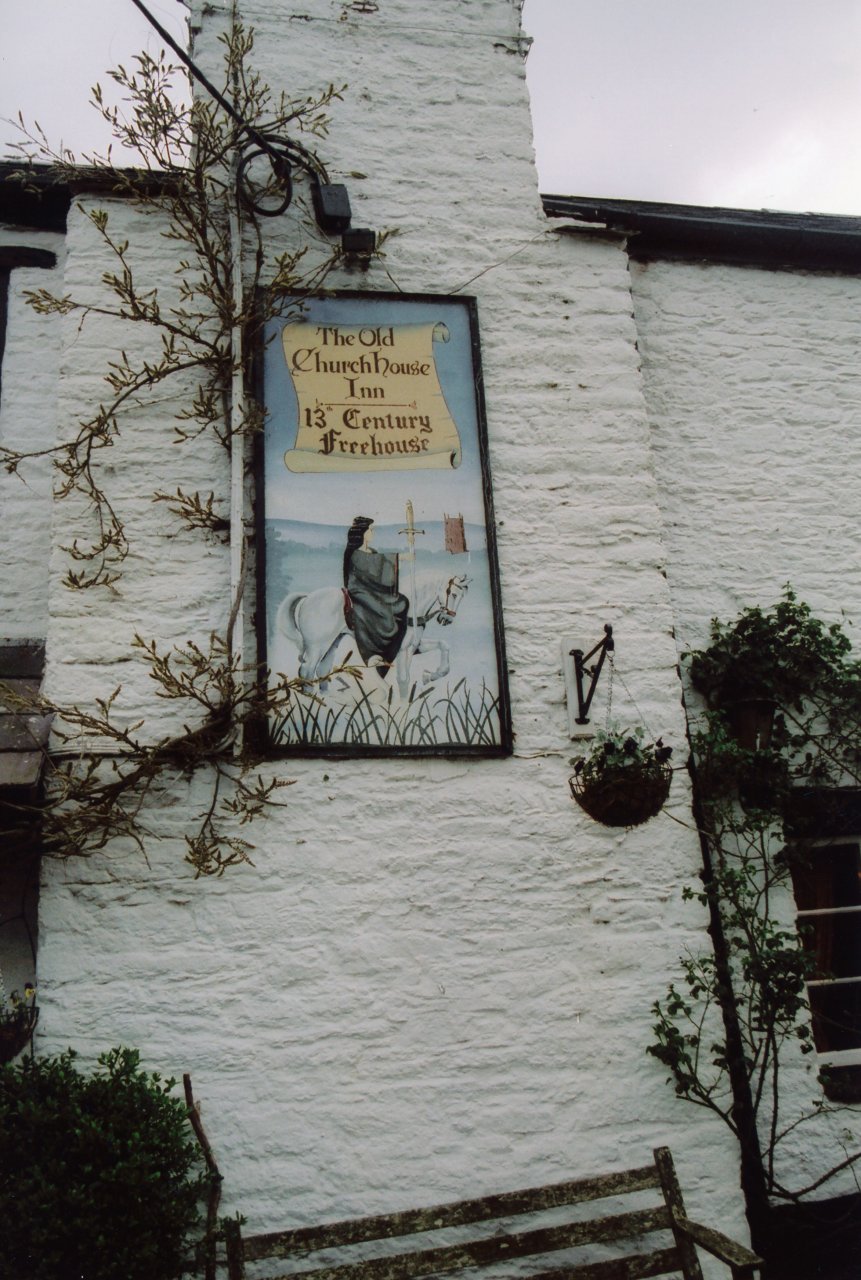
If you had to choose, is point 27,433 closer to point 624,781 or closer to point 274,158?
point 274,158

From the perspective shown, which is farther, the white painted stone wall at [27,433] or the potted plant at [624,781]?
the white painted stone wall at [27,433]

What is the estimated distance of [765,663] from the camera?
15.4 ft

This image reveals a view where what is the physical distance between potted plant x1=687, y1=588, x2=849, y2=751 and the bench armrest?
6.53 feet

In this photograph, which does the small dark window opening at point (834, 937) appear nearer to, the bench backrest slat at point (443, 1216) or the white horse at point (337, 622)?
the bench backrest slat at point (443, 1216)

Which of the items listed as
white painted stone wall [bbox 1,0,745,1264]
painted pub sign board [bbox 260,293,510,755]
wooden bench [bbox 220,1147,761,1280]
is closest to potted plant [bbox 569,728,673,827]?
white painted stone wall [bbox 1,0,745,1264]

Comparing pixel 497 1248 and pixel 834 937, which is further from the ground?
pixel 834 937

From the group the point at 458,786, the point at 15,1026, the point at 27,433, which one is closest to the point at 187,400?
the point at 27,433

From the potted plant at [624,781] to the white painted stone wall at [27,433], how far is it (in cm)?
244

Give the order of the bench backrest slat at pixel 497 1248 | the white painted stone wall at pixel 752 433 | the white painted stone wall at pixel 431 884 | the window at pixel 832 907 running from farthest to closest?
the white painted stone wall at pixel 752 433, the window at pixel 832 907, the white painted stone wall at pixel 431 884, the bench backrest slat at pixel 497 1248

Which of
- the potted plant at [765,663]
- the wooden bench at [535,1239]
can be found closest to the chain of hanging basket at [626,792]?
the potted plant at [765,663]

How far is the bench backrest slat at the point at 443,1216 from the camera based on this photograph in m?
3.30

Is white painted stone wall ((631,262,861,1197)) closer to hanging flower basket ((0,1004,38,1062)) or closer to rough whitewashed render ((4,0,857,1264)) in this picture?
rough whitewashed render ((4,0,857,1264))

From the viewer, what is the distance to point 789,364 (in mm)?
5516

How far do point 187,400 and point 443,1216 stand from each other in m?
3.38
